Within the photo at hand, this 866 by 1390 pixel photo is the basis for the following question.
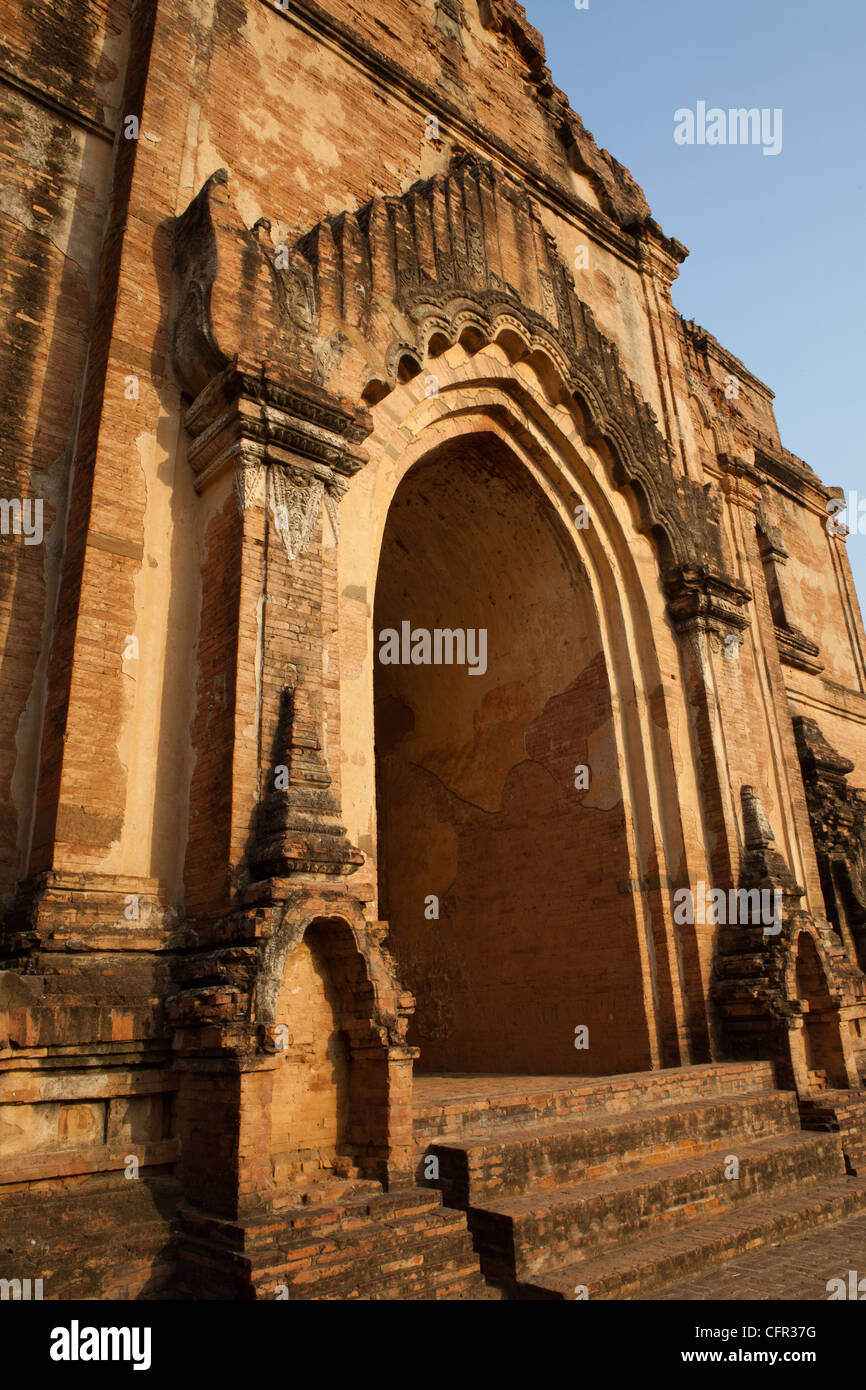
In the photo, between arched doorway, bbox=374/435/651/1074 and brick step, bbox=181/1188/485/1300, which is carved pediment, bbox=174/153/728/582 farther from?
brick step, bbox=181/1188/485/1300

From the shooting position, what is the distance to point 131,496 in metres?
7.07

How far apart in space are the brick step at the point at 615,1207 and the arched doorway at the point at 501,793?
2.18 meters

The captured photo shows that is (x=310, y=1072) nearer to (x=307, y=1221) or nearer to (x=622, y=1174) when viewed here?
(x=307, y=1221)

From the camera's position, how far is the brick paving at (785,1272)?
5.50 meters

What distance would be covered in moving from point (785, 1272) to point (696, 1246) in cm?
54

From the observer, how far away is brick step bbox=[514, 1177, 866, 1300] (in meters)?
5.32

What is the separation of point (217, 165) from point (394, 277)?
1803 millimetres

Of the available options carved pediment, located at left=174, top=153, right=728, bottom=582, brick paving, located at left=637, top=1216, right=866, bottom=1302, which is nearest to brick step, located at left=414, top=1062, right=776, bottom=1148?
brick paving, located at left=637, top=1216, right=866, bottom=1302

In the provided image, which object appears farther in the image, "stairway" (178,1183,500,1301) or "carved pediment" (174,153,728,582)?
"carved pediment" (174,153,728,582)

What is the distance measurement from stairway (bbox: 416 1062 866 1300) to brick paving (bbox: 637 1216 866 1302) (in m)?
0.09

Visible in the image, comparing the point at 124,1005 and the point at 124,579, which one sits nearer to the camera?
the point at 124,1005

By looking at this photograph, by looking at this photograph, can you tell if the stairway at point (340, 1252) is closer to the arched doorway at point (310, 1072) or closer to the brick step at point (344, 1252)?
the brick step at point (344, 1252)
